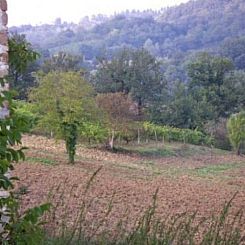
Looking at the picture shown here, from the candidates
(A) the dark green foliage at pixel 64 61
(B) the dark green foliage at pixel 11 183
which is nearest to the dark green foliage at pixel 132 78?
(A) the dark green foliage at pixel 64 61

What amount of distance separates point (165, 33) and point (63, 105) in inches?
3100

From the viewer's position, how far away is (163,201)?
10.2m

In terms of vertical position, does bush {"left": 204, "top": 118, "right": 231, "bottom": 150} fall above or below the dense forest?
below

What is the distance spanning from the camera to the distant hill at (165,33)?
273 feet

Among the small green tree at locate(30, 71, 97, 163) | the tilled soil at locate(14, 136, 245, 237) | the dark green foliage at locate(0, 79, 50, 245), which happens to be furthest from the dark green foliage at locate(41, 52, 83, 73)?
the dark green foliage at locate(0, 79, 50, 245)

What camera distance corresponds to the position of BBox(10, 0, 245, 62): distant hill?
273 ft

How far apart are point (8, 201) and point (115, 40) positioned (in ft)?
279

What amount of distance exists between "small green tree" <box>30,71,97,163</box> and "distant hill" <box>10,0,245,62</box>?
6028 centimetres

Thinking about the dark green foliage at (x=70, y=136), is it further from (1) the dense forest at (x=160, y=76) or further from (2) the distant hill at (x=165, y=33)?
(2) the distant hill at (x=165, y=33)

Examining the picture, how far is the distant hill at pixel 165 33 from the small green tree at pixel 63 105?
60.3 metres

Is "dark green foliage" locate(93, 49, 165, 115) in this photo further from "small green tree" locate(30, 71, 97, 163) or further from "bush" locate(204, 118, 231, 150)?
"small green tree" locate(30, 71, 97, 163)

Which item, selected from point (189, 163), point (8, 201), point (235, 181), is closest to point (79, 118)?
point (235, 181)

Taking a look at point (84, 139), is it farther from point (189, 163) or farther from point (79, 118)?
point (79, 118)

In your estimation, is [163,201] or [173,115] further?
[173,115]
